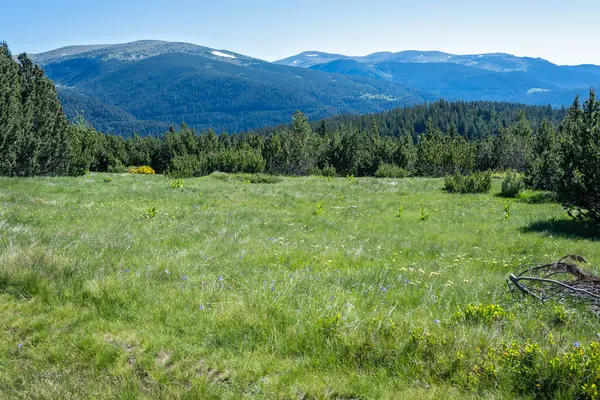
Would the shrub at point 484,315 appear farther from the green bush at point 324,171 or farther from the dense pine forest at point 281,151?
the green bush at point 324,171

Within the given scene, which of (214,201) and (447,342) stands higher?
(447,342)

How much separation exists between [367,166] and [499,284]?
239 ft

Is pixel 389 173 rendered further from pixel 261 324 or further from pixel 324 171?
pixel 261 324

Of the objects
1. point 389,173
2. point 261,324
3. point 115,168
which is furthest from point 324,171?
point 261,324

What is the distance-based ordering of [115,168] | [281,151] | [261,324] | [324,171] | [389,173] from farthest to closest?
[115,168], [281,151], [324,171], [389,173], [261,324]

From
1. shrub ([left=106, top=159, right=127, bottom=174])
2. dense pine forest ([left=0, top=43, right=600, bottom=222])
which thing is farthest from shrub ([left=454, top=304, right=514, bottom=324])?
shrub ([left=106, top=159, right=127, bottom=174])

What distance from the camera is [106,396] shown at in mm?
3490

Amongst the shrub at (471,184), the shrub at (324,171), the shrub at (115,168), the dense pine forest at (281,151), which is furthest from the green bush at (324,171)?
the shrub at (115,168)

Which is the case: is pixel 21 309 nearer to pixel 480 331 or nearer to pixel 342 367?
pixel 342 367

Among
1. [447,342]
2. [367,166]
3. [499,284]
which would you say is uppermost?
[447,342]

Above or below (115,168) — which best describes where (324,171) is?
above

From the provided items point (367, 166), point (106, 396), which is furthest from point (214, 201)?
point (367, 166)

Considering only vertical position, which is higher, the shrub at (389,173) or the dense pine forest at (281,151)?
the dense pine forest at (281,151)

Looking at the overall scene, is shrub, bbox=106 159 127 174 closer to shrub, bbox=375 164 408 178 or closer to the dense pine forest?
the dense pine forest
